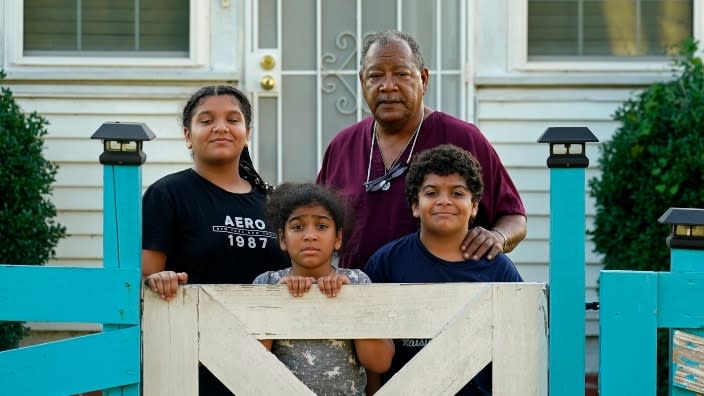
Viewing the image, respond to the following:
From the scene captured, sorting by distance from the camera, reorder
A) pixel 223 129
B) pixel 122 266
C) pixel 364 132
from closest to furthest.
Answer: pixel 122 266, pixel 223 129, pixel 364 132

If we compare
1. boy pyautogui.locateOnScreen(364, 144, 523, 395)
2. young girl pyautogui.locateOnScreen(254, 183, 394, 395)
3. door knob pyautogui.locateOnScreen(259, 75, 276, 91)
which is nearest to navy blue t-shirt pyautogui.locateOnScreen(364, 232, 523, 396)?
boy pyautogui.locateOnScreen(364, 144, 523, 395)

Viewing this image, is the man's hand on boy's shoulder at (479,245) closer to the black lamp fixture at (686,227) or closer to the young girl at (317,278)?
the young girl at (317,278)

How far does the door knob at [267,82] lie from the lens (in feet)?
23.0

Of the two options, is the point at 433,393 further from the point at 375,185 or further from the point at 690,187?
the point at 690,187

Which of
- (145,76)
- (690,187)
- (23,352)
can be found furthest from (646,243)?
(23,352)

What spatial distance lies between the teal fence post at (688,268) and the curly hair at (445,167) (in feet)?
2.27

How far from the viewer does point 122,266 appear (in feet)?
9.96

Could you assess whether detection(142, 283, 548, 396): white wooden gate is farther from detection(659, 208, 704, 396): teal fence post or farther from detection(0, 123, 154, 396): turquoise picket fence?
detection(659, 208, 704, 396): teal fence post

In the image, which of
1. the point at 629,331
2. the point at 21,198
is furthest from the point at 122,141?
the point at 21,198

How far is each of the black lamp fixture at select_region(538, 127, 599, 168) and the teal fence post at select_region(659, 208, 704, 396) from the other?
266 millimetres

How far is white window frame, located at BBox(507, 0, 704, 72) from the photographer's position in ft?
23.0

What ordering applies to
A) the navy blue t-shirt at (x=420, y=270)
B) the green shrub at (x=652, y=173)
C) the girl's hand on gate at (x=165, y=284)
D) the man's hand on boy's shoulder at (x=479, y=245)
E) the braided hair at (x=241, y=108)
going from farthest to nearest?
1. the green shrub at (x=652, y=173)
2. the braided hair at (x=241, y=108)
3. the man's hand on boy's shoulder at (x=479, y=245)
4. the navy blue t-shirt at (x=420, y=270)
5. the girl's hand on gate at (x=165, y=284)

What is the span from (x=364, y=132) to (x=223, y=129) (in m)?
0.61

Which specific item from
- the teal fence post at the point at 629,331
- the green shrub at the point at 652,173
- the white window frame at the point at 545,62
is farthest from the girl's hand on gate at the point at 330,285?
the white window frame at the point at 545,62
